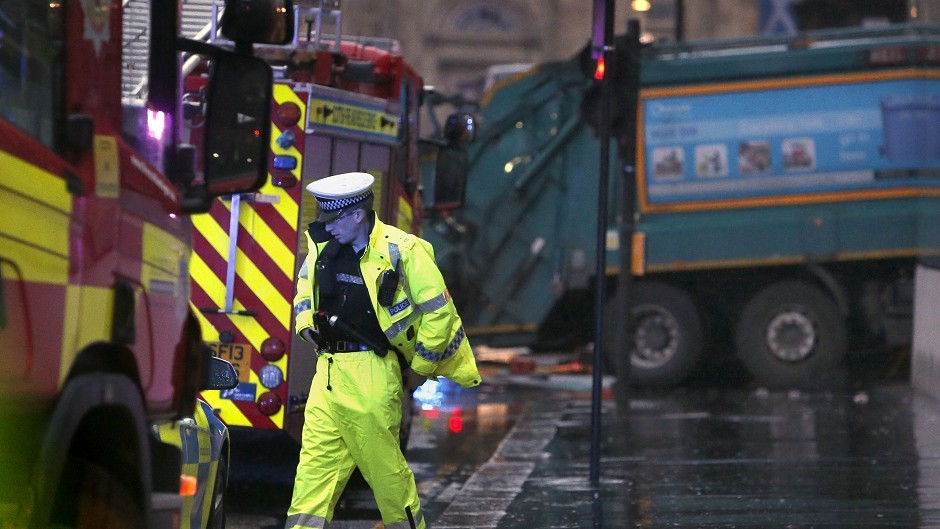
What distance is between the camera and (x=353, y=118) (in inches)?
360

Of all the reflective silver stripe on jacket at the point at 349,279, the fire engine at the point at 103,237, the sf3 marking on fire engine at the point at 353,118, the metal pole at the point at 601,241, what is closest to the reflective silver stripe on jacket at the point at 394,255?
the reflective silver stripe on jacket at the point at 349,279

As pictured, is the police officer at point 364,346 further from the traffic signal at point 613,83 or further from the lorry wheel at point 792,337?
the lorry wheel at point 792,337

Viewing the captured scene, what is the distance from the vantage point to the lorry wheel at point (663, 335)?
1739cm

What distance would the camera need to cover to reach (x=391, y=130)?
963 centimetres

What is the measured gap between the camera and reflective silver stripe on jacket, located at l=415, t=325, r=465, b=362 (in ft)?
21.8

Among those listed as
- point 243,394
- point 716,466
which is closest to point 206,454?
point 243,394

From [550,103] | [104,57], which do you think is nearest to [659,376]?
[550,103]

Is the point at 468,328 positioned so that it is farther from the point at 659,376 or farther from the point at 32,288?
the point at 32,288

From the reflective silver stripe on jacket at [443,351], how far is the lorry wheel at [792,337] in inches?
425

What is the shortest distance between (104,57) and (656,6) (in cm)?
3474

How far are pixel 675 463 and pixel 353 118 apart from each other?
3443 millimetres

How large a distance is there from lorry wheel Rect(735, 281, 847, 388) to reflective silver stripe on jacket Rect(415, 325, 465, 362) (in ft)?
35.4

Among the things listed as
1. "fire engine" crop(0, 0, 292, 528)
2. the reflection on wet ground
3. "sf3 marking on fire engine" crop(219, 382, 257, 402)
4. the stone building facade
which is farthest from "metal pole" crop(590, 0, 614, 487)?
the stone building facade

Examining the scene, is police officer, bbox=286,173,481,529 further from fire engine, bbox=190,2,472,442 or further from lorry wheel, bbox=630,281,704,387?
lorry wheel, bbox=630,281,704,387
